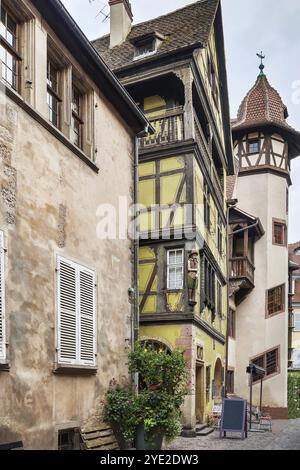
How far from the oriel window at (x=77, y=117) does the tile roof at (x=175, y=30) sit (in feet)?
24.9

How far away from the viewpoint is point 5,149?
26.1 feet

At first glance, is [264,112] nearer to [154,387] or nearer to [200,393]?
[200,393]

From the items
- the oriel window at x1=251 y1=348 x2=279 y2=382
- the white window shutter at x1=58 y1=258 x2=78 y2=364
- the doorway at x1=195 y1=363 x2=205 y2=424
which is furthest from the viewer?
the oriel window at x1=251 y1=348 x2=279 y2=382

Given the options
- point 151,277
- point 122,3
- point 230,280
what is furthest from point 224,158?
point 151,277

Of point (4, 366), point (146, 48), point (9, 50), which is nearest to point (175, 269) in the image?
point (146, 48)

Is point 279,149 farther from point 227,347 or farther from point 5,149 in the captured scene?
point 5,149

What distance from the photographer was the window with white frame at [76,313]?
9.12 m

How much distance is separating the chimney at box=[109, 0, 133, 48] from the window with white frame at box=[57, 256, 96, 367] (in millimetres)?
14238

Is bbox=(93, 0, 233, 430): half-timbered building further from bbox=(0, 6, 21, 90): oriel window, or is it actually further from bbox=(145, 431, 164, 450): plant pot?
bbox=(0, 6, 21, 90): oriel window

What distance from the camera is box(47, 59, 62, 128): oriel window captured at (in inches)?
382

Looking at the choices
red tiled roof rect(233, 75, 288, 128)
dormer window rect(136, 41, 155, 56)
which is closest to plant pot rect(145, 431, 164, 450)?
dormer window rect(136, 41, 155, 56)

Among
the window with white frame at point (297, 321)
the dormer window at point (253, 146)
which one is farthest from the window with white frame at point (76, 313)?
the window with white frame at point (297, 321)

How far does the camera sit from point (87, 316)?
10047mm

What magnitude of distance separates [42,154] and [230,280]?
18.2 m
